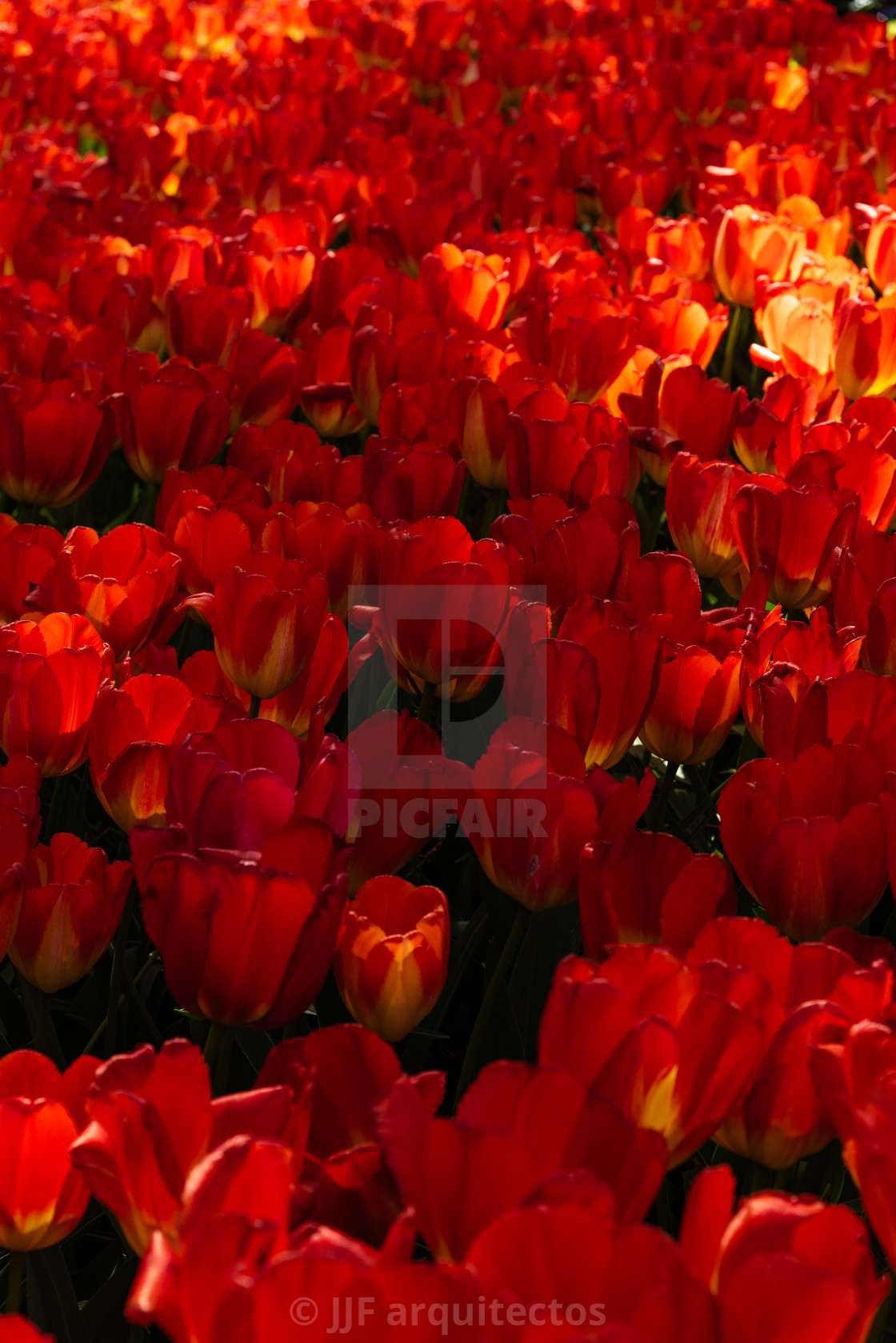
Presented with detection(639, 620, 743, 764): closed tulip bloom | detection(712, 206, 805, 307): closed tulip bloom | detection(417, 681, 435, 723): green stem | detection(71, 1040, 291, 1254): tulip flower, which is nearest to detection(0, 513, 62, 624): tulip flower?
detection(417, 681, 435, 723): green stem

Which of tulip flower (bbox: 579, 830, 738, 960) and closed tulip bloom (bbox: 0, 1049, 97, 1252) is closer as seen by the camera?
closed tulip bloom (bbox: 0, 1049, 97, 1252)

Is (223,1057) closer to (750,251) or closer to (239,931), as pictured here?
(239,931)

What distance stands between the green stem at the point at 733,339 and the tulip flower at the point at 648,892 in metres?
1.58

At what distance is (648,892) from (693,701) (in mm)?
283

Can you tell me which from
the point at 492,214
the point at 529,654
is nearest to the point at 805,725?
the point at 529,654

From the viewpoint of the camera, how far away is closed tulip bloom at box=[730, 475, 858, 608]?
4.73ft

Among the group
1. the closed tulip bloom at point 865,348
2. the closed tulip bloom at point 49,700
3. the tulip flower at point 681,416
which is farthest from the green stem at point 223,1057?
the closed tulip bloom at point 865,348

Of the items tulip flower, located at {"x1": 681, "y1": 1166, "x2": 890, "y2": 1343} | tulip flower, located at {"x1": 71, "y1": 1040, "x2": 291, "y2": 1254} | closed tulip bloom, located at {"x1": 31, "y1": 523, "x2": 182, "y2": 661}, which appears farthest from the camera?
closed tulip bloom, located at {"x1": 31, "y1": 523, "x2": 182, "y2": 661}

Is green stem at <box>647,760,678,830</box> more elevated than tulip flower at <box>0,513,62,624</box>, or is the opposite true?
tulip flower at <box>0,513,62,624</box>

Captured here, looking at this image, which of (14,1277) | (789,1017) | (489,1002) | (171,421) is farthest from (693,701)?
(171,421)

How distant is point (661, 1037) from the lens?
739 mm

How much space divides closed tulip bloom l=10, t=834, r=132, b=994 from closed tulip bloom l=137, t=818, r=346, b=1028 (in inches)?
5.6

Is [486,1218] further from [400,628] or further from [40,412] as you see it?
[40,412]

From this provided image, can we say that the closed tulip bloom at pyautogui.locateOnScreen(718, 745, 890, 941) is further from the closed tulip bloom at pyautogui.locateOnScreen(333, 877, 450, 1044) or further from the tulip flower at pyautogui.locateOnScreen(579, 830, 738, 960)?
the closed tulip bloom at pyautogui.locateOnScreen(333, 877, 450, 1044)
